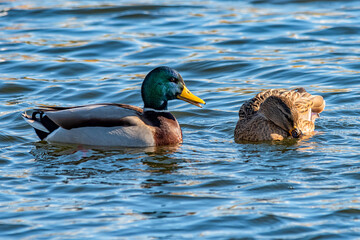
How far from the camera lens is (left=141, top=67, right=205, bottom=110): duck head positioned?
982 cm

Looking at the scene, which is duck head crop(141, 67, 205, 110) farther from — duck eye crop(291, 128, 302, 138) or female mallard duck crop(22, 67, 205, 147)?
duck eye crop(291, 128, 302, 138)

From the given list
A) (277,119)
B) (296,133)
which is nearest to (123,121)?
(277,119)

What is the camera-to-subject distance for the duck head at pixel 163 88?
9820 mm

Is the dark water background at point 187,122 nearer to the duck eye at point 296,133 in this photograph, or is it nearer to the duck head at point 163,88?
the duck eye at point 296,133

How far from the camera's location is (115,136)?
9516 millimetres

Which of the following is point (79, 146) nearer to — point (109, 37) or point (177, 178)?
point (177, 178)

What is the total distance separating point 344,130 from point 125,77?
4956 millimetres

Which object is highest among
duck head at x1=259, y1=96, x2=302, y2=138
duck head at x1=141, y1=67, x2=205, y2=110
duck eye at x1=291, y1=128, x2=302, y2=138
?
duck head at x1=141, y1=67, x2=205, y2=110

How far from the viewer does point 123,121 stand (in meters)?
9.54

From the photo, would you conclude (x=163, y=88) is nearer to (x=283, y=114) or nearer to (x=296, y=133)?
(x=283, y=114)

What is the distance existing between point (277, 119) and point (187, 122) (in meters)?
1.70

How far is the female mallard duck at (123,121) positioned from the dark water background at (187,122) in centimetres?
20

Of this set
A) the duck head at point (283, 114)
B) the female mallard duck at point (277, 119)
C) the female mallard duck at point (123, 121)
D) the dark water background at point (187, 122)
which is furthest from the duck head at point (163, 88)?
the duck head at point (283, 114)

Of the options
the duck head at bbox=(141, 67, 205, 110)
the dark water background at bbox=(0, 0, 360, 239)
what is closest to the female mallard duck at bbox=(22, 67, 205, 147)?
the duck head at bbox=(141, 67, 205, 110)
